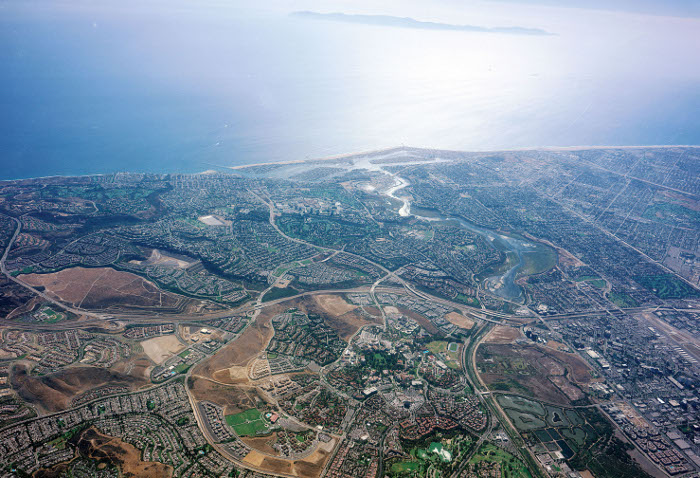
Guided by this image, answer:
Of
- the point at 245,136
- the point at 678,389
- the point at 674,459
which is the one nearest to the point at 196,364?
the point at 674,459

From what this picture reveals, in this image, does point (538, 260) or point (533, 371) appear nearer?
point (533, 371)

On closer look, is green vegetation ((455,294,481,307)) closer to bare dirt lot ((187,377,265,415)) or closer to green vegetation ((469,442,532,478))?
green vegetation ((469,442,532,478))

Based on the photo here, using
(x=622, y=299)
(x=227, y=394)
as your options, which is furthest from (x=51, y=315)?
(x=622, y=299)

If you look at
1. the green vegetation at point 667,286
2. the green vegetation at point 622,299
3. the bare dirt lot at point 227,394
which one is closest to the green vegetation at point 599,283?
the green vegetation at point 622,299

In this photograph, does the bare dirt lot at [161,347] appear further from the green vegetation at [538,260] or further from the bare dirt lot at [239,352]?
the green vegetation at [538,260]

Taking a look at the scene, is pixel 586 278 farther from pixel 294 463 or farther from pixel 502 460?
pixel 294 463

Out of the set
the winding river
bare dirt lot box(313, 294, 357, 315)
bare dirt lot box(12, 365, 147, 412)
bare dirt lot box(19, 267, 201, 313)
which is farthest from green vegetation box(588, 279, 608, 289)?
bare dirt lot box(12, 365, 147, 412)
